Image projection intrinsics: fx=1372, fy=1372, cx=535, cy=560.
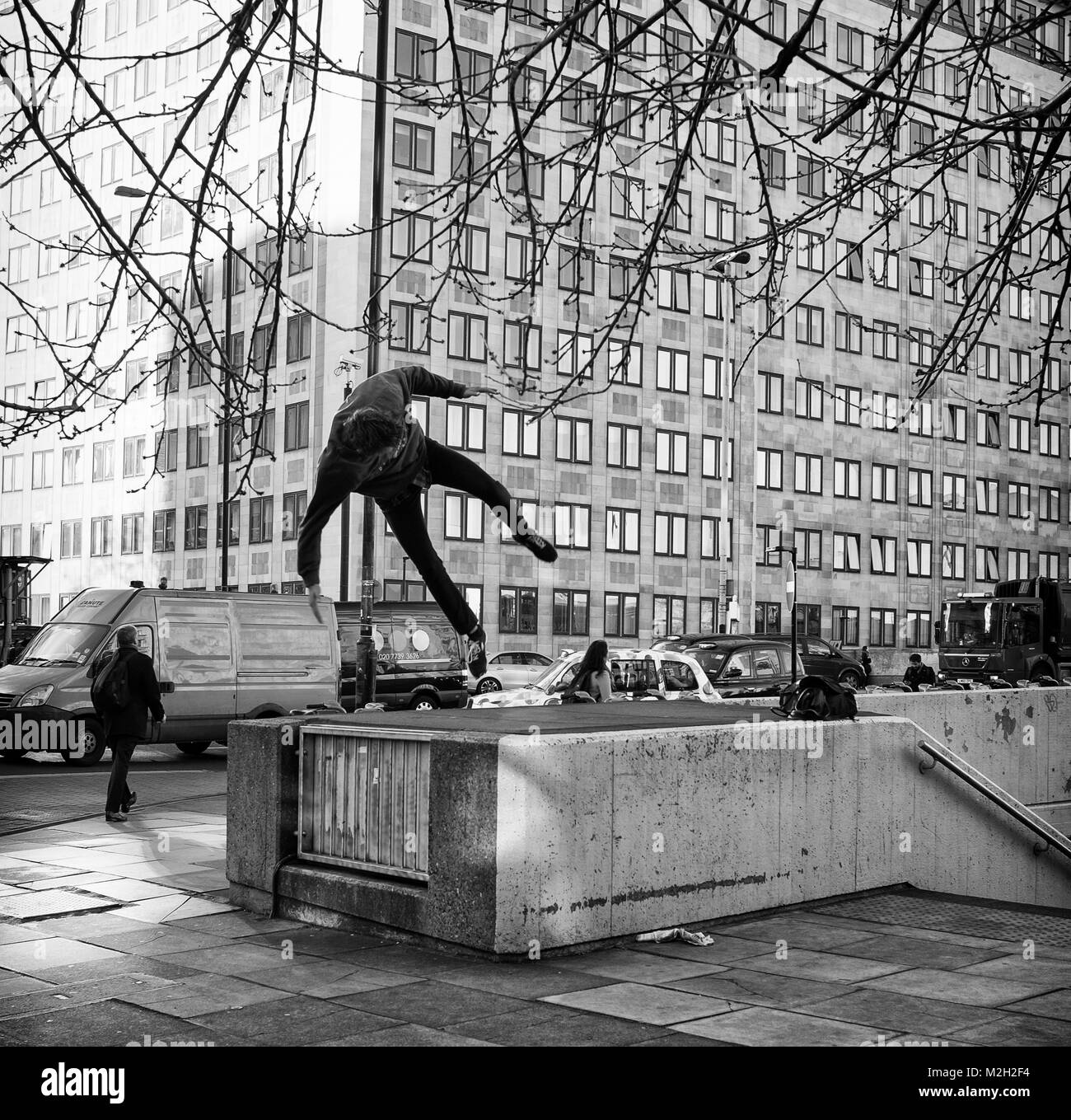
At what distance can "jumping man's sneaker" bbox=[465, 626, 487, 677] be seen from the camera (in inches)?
134

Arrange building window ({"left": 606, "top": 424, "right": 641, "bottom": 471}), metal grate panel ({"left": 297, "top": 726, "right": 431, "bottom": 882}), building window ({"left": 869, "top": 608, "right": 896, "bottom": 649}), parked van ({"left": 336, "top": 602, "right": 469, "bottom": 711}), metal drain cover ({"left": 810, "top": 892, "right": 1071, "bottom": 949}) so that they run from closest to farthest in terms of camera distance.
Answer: metal drain cover ({"left": 810, "top": 892, "right": 1071, "bottom": 949}), metal grate panel ({"left": 297, "top": 726, "right": 431, "bottom": 882}), parked van ({"left": 336, "top": 602, "right": 469, "bottom": 711}), building window ({"left": 606, "top": 424, "right": 641, "bottom": 471}), building window ({"left": 869, "top": 608, "right": 896, "bottom": 649})

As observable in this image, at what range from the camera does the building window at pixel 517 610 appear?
51969 mm

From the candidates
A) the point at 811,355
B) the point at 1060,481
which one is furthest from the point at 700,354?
the point at 1060,481

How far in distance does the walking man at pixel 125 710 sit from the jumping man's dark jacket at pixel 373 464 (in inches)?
520

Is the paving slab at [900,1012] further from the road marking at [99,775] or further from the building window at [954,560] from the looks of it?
the building window at [954,560]

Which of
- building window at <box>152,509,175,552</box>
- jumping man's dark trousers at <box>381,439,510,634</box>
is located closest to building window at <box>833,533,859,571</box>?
building window at <box>152,509,175,552</box>

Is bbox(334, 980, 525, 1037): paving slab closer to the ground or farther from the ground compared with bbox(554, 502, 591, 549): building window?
closer to the ground

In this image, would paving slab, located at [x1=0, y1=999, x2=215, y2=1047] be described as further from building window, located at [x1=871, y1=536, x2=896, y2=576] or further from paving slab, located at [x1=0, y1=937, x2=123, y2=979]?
building window, located at [x1=871, y1=536, x2=896, y2=576]

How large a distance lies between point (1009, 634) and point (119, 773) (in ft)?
112

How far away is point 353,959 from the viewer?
8734 millimetres

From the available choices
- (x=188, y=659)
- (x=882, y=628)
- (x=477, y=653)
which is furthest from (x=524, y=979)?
(x=882, y=628)

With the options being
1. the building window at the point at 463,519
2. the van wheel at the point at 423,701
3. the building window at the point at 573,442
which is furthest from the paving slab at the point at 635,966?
the building window at the point at 573,442

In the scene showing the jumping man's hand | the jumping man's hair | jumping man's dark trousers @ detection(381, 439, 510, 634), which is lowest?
the jumping man's hand
